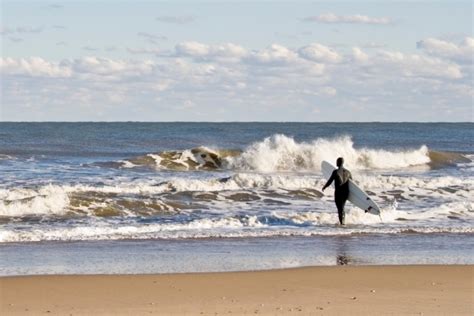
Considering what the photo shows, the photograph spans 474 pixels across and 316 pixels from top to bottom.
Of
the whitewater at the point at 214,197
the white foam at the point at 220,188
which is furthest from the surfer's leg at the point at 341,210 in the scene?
the white foam at the point at 220,188

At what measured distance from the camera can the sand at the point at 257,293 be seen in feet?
28.5

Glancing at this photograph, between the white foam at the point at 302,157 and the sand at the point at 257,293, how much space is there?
19835 mm

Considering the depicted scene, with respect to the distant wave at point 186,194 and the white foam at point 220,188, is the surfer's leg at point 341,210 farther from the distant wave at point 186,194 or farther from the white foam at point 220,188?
the white foam at point 220,188

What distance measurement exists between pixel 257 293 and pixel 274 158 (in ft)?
72.7

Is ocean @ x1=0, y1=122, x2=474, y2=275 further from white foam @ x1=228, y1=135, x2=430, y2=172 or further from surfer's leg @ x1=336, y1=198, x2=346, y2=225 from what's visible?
surfer's leg @ x1=336, y1=198, x2=346, y2=225

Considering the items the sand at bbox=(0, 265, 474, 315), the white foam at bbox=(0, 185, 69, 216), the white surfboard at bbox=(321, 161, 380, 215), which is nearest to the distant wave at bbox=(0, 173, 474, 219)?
the white foam at bbox=(0, 185, 69, 216)

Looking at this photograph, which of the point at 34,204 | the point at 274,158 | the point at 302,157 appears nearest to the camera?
the point at 34,204

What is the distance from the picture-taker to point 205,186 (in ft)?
74.7

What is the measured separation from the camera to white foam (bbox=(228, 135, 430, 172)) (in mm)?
31578

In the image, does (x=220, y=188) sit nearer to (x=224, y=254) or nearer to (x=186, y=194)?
(x=186, y=194)

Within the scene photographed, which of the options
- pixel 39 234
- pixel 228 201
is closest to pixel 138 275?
pixel 39 234

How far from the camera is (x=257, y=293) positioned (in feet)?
31.8

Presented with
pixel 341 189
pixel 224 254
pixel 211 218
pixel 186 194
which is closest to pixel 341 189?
pixel 341 189

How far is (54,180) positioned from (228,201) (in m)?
5.56
